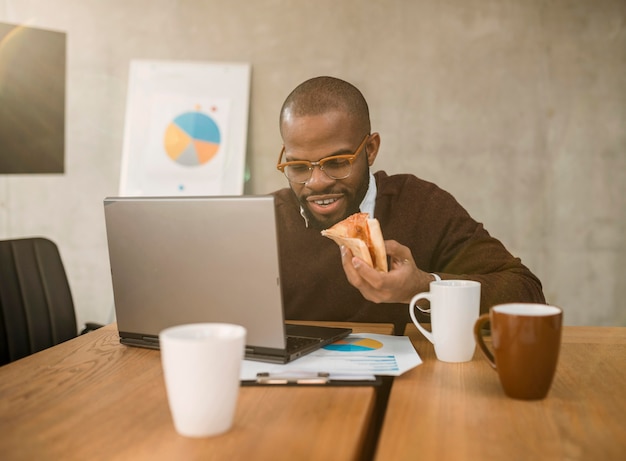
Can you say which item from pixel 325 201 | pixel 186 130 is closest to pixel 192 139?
pixel 186 130

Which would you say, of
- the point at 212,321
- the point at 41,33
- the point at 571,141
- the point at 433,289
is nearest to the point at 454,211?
the point at 433,289

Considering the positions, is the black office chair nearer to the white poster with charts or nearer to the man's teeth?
the man's teeth

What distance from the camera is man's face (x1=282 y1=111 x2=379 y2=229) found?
1.71 meters

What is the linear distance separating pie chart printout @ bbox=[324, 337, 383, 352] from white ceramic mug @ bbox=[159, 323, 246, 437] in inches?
15.6

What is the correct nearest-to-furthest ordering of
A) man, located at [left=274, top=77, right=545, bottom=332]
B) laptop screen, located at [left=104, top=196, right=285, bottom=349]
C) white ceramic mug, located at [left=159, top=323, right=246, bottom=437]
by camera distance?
white ceramic mug, located at [left=159, top=323, right=246, bottom=437] → laptop screen, located at [left=104, top=196, right=285, bottom=349] → man, located at [left=274, top=77, right=545, bottom=332]

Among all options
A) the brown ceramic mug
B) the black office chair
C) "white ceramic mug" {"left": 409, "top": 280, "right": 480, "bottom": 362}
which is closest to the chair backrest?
the black office chair

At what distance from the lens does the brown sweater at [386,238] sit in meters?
1.77

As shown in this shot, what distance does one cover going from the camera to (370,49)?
2936mm

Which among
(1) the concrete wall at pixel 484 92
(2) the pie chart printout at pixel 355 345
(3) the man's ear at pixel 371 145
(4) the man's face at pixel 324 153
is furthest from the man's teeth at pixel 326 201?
(1) the concrete wall at pixel 484 92

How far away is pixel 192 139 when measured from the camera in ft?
9.92

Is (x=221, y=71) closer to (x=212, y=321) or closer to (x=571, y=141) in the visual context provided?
(x=571, y=141)

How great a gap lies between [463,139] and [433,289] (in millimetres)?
1959

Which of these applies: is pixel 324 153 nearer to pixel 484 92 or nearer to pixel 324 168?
pixel 324 168

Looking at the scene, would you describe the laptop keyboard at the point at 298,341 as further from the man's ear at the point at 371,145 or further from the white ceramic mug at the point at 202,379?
the man's ear at the point at 371,145
